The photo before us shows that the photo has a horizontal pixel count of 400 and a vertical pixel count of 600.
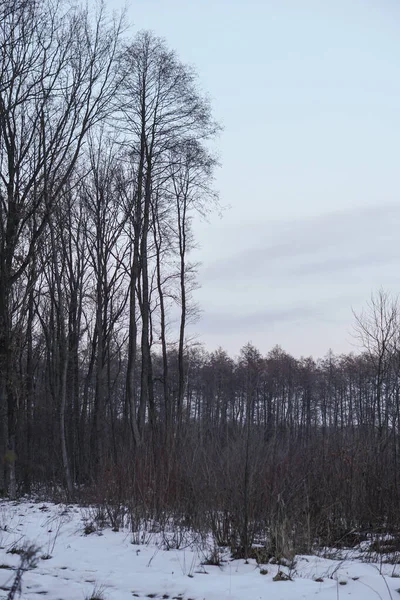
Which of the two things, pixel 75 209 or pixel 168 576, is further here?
pixel 75 209

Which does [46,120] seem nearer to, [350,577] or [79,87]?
[79,87]

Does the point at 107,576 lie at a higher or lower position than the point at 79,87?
lower

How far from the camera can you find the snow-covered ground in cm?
523

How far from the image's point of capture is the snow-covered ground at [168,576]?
5230mm

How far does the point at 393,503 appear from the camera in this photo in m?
8.64


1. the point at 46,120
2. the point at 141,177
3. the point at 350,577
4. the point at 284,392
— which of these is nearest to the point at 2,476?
the point at 141,177

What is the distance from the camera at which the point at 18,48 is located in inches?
376

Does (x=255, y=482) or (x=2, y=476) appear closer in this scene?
(x=255, y=482)

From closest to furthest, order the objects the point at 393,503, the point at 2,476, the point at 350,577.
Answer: the point at 350,577 < the point at 393,503 < the point at 2,476

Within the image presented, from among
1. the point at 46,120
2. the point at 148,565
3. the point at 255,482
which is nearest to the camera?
the point at 148,565

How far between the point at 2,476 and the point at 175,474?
10.6 m

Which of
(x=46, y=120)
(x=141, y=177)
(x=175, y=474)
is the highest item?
(x=141, y=177)

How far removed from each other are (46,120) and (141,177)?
7.47 metres

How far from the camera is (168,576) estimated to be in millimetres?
6094
